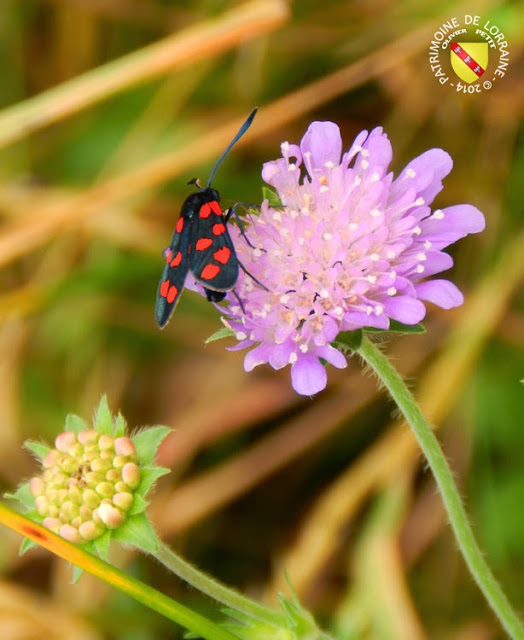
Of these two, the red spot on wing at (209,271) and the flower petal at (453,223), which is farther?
the flower petal at (453,223)

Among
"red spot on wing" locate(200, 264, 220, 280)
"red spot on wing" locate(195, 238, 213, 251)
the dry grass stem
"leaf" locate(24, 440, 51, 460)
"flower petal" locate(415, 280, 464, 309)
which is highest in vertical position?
the dry grass stem

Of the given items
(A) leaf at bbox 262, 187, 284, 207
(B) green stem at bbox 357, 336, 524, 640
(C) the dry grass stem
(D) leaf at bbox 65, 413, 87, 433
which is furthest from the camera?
(C) the dry grass stem

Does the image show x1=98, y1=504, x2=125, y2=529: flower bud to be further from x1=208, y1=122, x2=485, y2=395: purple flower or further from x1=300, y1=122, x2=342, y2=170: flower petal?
x1=300, y1=122, x2=342, y2=170: flower petal

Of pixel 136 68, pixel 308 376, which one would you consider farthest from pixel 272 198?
pixel 136 68

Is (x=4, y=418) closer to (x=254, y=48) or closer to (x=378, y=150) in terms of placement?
(x=254, y=48)

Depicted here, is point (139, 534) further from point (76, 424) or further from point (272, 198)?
point (272, 198)

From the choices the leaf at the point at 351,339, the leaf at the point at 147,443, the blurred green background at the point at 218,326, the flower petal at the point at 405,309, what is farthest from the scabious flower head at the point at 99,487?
the blurred green background at the point at 218,326

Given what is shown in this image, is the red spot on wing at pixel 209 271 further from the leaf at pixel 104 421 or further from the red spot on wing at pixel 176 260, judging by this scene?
the leaf at pixel 104 421

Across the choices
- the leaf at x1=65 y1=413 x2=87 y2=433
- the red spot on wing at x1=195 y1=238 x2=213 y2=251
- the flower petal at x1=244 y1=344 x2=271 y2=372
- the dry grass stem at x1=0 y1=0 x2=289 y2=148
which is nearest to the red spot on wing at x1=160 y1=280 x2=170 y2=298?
the red spot on wing at x1=195 y1=238 x2=213 y2=251
